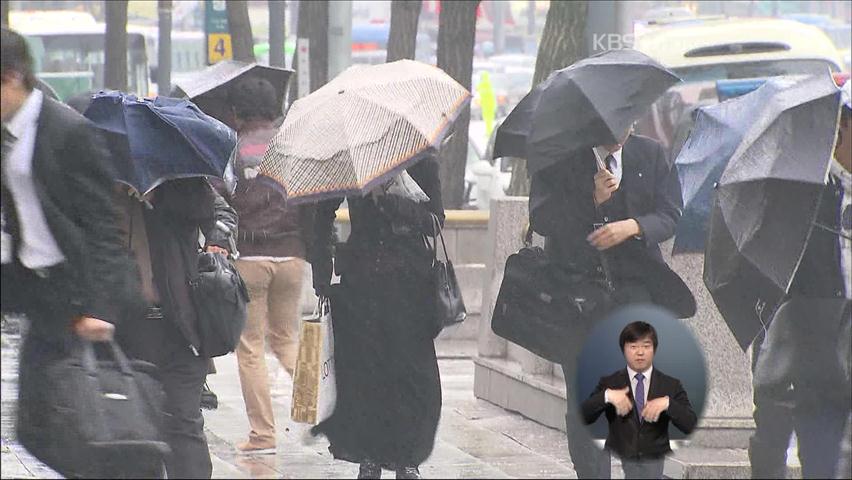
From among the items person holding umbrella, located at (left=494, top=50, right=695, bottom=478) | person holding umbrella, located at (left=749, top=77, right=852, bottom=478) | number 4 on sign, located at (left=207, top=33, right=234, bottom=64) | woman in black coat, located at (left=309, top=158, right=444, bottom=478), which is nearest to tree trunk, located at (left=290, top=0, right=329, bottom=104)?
number 4 on sign, located at (left=207, top=33, right=234, bottom=64)

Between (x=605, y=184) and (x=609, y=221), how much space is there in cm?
14

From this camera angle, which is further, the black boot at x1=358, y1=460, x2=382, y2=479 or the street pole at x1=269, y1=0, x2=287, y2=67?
the street pole at x1=269, y1=0, x2=287, y2=67

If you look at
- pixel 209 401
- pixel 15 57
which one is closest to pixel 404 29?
pixel 209 401

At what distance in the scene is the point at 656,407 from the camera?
18.1 feet

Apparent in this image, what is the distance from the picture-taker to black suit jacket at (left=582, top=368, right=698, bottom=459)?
18.2 feet

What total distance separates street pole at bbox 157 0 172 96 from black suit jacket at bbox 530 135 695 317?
2167 centimetres

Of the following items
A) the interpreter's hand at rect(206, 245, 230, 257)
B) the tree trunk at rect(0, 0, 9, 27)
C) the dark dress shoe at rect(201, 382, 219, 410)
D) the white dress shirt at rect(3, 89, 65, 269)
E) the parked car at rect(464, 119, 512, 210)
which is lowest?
the parked car at rect(464, 119, 512, 210)

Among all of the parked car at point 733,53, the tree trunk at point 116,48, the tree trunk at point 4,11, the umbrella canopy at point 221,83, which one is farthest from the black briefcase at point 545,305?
the tree trunk at point 116,48

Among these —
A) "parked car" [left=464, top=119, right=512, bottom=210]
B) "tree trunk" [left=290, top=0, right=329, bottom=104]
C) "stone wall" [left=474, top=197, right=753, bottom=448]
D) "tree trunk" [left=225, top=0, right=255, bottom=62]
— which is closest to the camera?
"stone wall" [left=474, top=197, right=753, bottom=448]

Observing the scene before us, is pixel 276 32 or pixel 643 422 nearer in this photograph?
pixel 643 422

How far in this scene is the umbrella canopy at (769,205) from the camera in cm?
643

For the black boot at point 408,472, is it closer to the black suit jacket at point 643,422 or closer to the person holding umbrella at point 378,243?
the person holding umbrella at point 378,243

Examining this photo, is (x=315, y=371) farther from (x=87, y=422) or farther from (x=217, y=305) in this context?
(x=87, y=422)

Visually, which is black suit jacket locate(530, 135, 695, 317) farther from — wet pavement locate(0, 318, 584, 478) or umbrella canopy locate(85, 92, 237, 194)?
wet pavement locate(0, 318, 584, 478)
